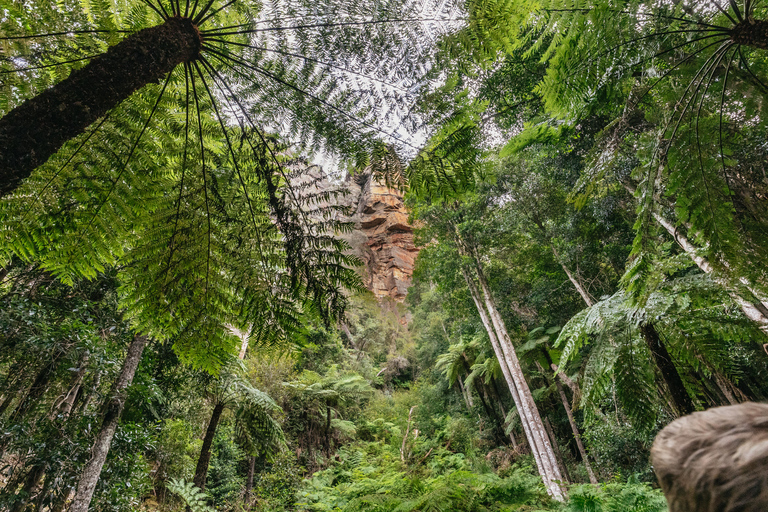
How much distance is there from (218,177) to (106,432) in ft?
12.8

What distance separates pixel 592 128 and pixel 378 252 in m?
19.0

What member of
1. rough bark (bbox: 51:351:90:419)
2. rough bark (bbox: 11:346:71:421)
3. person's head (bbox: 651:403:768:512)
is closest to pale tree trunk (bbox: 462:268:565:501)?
person's head (bbox: 651:403:768:512)

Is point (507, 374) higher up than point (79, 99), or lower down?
higher up

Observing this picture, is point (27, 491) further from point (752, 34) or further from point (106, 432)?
point (752, 34)

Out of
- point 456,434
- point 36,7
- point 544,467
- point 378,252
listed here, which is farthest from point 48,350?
point 378,252

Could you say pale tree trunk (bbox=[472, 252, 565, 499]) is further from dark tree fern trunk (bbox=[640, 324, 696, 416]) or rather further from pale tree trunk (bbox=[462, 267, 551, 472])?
dark tree fern trunk (bbox=[640, 324, 696, 416])

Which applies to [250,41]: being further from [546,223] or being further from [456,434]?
[456,434]

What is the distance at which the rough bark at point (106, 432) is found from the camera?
336cm

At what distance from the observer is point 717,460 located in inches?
11.1

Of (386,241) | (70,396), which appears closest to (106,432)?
(70,396)

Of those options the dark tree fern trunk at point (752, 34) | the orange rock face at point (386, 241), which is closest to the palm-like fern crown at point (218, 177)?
the dark tree fern trunk at point (752, 34)

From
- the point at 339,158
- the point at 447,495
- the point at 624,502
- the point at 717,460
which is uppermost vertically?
the point at 339,158

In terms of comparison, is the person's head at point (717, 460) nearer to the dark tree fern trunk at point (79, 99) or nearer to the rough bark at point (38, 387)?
the dark tree fern trunk at point (79, 99)

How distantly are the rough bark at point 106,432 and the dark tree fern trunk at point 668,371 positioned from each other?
5.20 m
